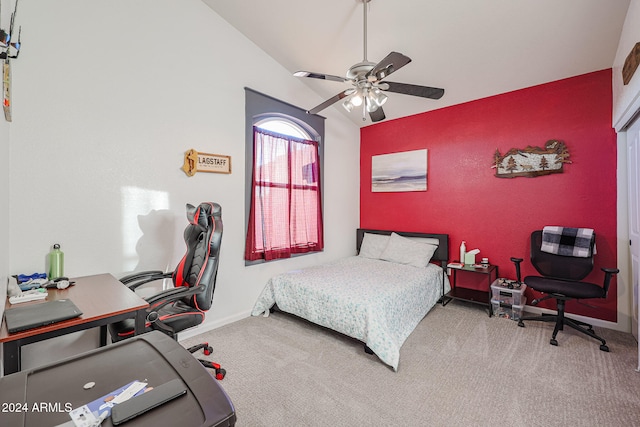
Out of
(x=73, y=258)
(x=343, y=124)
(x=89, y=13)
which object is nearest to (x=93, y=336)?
(x=73, y=258)

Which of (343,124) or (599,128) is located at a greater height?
(343,124)

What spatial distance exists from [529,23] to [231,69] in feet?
9.58

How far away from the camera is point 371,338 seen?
7.93 feet

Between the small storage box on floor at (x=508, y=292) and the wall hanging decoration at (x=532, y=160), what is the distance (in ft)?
4.31

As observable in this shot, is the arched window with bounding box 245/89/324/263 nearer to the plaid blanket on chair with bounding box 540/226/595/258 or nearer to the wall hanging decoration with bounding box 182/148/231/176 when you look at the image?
the wall hanging decoration with bounding box 182/148/231/176

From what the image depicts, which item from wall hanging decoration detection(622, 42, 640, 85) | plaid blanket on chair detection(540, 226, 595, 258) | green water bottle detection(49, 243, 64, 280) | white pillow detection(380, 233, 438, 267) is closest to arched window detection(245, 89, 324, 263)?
white pillow detection(380, 233, 438, 267)

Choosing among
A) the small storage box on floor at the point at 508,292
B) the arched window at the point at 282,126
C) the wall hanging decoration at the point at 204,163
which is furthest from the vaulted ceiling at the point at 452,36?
the small storage box on floor at the point at 508,292

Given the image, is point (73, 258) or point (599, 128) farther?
point (599, 128)

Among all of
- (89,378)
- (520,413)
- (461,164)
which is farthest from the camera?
(461,164)

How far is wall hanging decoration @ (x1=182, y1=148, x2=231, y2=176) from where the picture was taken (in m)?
2.82

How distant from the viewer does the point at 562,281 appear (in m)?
2.90

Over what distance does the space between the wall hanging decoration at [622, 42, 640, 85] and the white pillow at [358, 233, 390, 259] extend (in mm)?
2953

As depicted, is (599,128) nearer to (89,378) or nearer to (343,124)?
(343,124)

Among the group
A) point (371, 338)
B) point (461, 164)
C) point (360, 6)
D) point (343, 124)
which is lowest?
point (371, 338)
